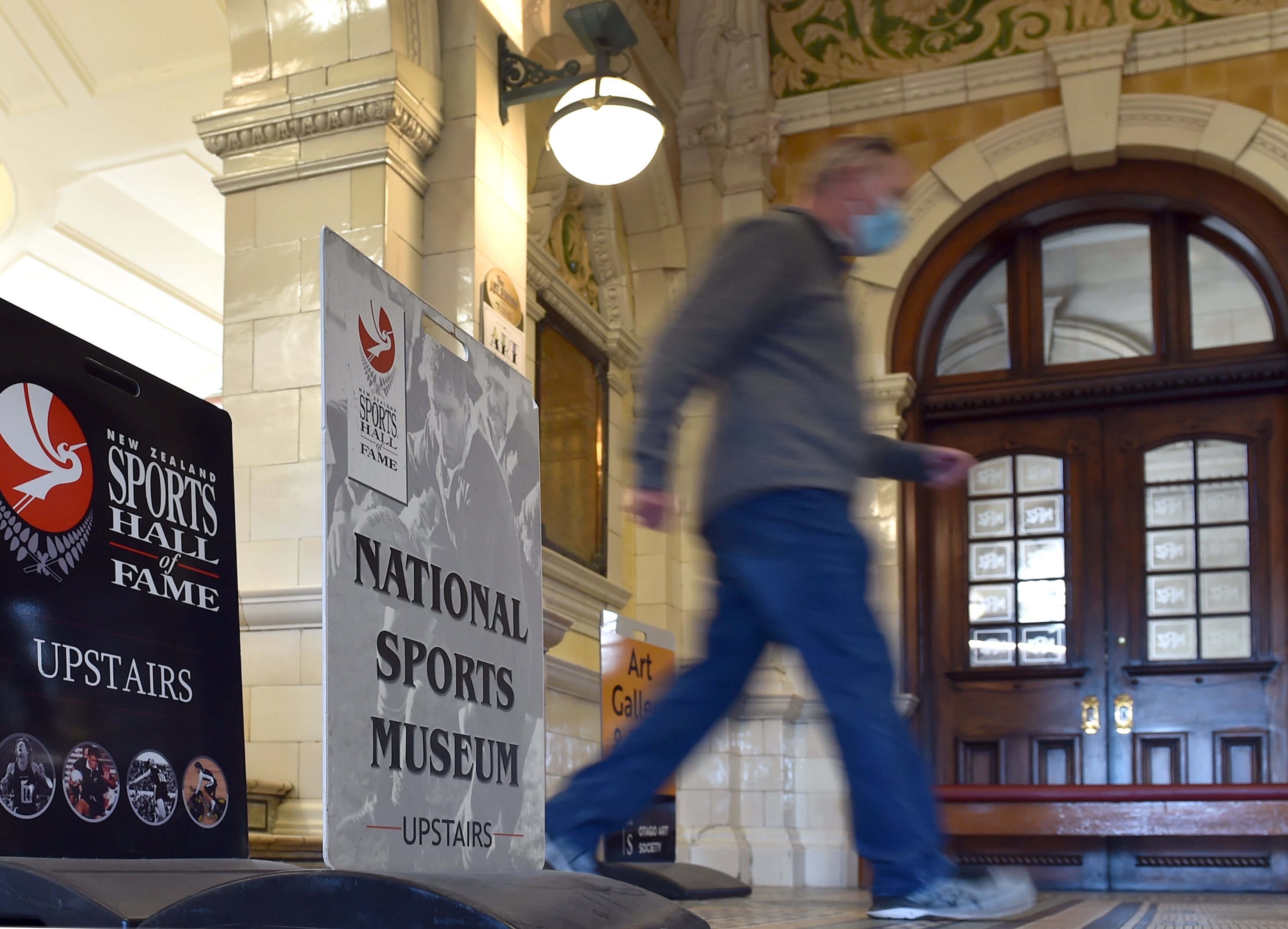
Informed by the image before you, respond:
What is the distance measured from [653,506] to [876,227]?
65cm

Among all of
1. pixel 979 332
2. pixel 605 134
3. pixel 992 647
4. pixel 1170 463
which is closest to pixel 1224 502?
pixel 1170 463

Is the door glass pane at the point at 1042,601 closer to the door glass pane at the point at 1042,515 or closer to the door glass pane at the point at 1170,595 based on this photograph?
the door glass pane at the point at 1042,515

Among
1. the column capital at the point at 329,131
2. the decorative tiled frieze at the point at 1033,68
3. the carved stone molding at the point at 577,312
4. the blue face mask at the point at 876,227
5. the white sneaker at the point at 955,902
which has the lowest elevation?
the white sneaker at the point at 955,902

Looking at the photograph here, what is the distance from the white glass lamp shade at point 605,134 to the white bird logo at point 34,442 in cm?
327

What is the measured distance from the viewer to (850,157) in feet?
7.52

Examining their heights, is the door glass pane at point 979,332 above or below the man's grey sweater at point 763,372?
above

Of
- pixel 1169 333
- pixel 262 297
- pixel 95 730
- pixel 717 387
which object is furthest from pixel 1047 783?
pixel 95 730

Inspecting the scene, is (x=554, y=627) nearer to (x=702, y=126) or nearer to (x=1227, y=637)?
(x=702, y=126)

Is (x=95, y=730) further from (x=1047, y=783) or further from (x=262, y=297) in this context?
(x=1047, y=783)

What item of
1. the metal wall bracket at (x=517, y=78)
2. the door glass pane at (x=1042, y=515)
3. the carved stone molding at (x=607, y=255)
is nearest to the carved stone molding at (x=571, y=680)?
the carved stone molding at (x=607, y=255)

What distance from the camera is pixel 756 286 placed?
2.18 m

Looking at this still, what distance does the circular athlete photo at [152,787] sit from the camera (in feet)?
6.48

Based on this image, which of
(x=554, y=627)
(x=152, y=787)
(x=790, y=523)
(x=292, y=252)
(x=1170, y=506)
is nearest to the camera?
(x=152, y=787)

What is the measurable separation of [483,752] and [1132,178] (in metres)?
6.55
